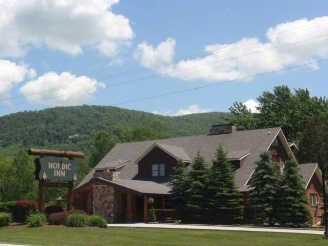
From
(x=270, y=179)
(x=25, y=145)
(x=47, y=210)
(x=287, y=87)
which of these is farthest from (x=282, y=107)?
(x=25, y=145)

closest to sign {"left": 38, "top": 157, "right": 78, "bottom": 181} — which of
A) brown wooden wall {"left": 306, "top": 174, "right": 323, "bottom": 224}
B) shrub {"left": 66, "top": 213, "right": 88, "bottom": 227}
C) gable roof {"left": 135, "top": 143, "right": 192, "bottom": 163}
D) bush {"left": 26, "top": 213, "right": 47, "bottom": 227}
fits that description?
bush {"left": 26, "top": 213, "right": 47, "bottom": 227}

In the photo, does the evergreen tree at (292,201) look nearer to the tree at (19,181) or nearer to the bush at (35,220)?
the bush at (35,220)

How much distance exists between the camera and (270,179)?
3522 cm

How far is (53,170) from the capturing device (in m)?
29.5

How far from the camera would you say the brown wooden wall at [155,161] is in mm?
44812

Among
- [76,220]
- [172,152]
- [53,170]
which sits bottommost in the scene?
[76,220]

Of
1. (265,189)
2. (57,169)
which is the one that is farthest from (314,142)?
(57,169)

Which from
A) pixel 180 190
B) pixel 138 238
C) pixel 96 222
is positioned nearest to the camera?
pixel 138 238

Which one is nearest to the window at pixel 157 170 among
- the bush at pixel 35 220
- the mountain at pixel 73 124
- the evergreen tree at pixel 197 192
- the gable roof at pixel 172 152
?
the gable roof at pixel 172 152

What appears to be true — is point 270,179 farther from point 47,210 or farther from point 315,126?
point 315,126

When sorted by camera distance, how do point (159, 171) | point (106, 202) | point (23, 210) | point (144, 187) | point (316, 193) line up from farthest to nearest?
point (159, 171) < point (316, 193) < point (106, 202) < point (144, 187) < point (23, 210)

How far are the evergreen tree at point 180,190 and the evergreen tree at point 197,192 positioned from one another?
0.41 meters

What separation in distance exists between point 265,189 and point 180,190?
7.31 meters

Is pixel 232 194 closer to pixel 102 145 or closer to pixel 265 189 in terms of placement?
pixel 265 189
